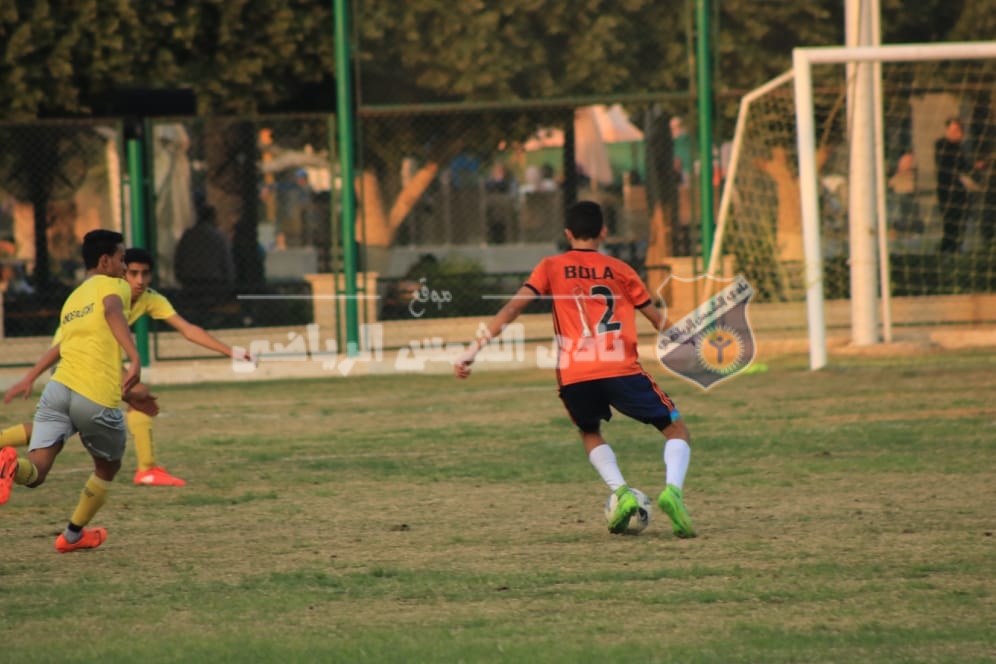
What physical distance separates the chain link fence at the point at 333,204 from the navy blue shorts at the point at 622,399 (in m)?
11.8

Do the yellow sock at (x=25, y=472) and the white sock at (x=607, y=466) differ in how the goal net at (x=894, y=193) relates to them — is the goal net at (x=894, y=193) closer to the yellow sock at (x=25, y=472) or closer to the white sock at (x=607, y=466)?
the white sock at (x=607, y=466)

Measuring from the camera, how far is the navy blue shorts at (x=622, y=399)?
836cm

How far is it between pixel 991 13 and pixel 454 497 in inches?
582

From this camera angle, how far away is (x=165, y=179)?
20.8m

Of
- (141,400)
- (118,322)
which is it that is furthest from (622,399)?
(141,400)

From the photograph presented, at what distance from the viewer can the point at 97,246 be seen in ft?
27.7

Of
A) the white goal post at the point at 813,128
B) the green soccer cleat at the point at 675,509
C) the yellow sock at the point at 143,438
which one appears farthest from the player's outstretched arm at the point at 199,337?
the white goal post at the point at 813,128

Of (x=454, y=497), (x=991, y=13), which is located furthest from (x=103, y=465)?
(x=991, y=13)

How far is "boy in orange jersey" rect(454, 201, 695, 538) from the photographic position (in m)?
8.35

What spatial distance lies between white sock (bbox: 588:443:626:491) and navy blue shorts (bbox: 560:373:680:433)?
0.17 m

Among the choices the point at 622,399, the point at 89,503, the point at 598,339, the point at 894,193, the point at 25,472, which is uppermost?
the point at 894,193

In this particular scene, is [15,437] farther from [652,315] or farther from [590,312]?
[652,315]

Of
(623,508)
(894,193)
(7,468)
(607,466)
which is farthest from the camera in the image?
(894,193)

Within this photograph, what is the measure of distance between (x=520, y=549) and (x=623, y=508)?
553mm
